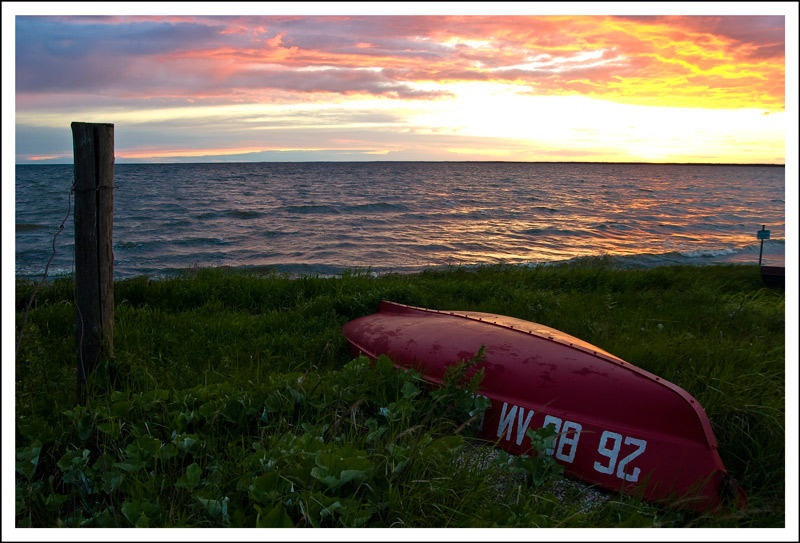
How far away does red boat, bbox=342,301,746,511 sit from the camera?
9.29 ft

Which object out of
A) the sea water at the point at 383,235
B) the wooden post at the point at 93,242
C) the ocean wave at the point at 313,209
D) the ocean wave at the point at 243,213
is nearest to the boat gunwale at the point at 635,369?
the wooden post at the point at 93,242

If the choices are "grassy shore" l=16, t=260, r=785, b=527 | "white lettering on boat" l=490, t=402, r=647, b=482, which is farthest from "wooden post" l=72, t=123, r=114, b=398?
"white lettering on boat" l=490, t=402, r=647, b=482

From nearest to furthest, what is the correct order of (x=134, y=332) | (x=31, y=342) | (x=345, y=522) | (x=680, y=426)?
(x=345, y=522) < (x=680, y=426) < (x=31, y=342) < (x=134, y=332)

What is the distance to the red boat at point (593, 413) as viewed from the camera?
2830 mm

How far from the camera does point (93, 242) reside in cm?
375

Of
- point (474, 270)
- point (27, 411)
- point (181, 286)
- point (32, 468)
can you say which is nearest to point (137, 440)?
point (32, 468)

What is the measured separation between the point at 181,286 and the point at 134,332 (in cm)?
195

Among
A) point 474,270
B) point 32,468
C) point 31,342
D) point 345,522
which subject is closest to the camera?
point 345,522

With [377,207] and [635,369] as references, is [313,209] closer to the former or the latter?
[377,207]

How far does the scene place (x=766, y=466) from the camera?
9.78ft

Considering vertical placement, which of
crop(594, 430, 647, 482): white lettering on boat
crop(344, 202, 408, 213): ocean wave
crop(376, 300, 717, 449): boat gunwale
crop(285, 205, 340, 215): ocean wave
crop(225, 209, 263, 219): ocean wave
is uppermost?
crop(344, 202, 408, 213): ocean wave

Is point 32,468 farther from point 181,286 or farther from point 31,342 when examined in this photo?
point 181,286

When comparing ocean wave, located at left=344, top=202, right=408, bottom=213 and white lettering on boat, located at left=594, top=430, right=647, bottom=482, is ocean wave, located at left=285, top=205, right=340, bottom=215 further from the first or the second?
white lettering on boat, located at left=594, top=430, right=647, bottom=482

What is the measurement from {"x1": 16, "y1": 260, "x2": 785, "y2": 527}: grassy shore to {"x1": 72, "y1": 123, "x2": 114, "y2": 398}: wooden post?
0.64ft
